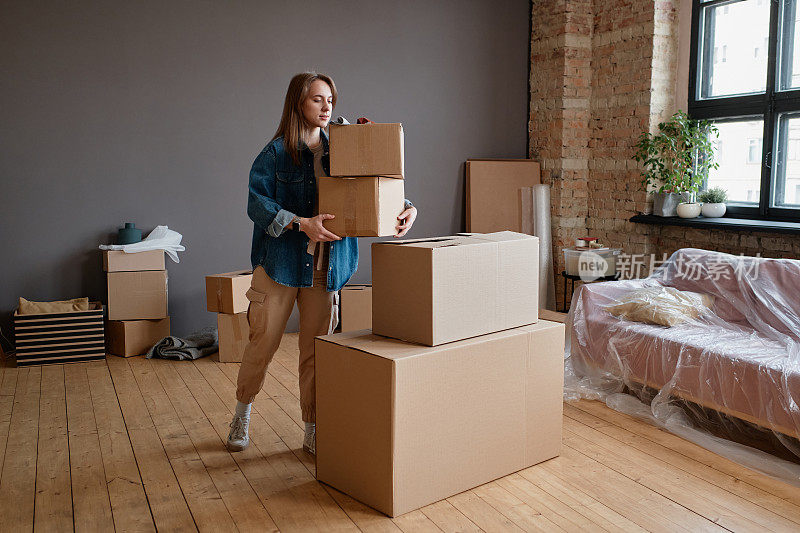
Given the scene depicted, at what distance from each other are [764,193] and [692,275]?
1.02 metres

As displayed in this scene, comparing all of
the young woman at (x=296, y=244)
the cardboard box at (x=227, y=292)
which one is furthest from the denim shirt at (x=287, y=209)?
the cardboard box at (x=227, y=292)

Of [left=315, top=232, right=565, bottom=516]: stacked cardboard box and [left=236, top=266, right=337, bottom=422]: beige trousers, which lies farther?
[left=236, top=266, right=337, bottom=422]: beige trousers

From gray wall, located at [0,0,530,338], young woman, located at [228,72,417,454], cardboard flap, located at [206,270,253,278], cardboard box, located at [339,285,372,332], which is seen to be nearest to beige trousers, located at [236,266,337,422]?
young woman, located at [228,72,417,454]

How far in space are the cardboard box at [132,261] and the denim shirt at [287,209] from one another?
193cm

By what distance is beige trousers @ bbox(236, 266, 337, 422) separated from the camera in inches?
102

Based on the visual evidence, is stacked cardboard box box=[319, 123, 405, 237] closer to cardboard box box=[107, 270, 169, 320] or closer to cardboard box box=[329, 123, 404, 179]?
cardboard box box=[329, 123, 404, 179]

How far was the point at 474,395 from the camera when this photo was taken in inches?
92.4

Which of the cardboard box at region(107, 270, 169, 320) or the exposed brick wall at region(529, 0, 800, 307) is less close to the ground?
the exposed brick wall at region(529, 0, 800, 307)

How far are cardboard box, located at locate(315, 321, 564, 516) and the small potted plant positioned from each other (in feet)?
8.02

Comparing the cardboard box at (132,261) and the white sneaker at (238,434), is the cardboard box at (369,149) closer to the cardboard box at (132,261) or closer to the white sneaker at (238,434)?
the white sneaker at (238,434)

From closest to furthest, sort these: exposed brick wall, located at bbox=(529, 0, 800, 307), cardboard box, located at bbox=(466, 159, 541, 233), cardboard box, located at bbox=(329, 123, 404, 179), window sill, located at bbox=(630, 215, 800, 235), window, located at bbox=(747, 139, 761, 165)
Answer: cardboard box, located at bbox=(329, 123, 404, 179) < window sill, located at bbox=(630, 215, 800, 235) < window, located at bbox=(747, 139, 761, 165) < exposed brick wall, located at bbox=(529, 0, 800, 307) < cardboard box, located at bbox=(466, 159, 541, 233)

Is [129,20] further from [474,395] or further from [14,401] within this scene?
[474,395]

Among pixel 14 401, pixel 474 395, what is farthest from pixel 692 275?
pixel 14 401

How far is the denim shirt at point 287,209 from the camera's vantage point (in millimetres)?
2547
